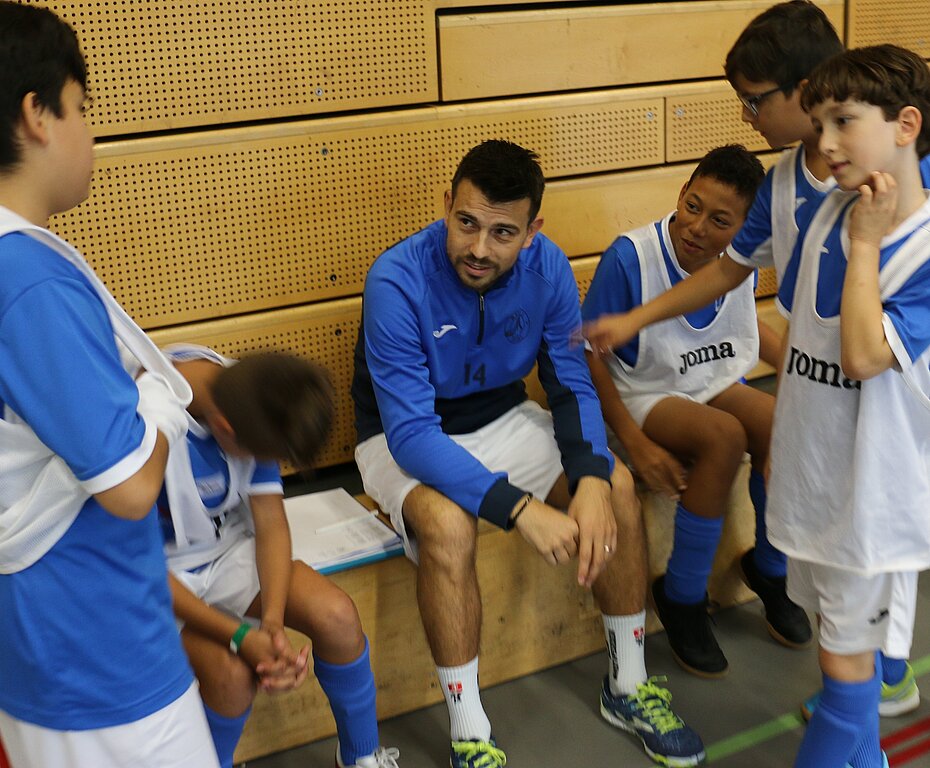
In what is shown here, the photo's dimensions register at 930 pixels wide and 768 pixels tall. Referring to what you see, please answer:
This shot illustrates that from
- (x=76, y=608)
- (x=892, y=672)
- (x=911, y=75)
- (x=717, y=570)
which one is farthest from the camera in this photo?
(x=717, y=570)

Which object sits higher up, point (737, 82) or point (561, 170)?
point (737, 82)

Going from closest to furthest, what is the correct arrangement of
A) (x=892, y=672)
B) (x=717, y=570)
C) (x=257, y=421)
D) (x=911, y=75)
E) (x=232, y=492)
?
(x=257, y=421), (x=911, y=75), (x=232, y=492), (x=892, y=672), (x=717, y=570)

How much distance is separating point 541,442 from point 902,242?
1037 millimetres

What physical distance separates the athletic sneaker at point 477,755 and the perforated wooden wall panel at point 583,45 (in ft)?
6.50

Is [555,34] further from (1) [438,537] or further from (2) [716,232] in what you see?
(1) [438,537]

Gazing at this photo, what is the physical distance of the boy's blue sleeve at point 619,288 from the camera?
9.07ft

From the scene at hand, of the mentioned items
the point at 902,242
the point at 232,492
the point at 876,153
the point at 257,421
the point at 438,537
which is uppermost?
the point at 876,153

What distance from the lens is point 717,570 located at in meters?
2.90

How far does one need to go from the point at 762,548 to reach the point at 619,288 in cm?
83

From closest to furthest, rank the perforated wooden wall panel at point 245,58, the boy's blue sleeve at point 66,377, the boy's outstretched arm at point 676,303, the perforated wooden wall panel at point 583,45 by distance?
the boy's blue sleeve at point 66,377 < the boy's outstretched arm at point 676,303 < the perforated wooden wall panel at point 245,58 < the perforated wooden wall panel at point 583,45

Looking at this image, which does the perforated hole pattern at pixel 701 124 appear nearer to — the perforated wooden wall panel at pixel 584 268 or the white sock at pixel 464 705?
the perforated wooden wall panel at pixel 584 268

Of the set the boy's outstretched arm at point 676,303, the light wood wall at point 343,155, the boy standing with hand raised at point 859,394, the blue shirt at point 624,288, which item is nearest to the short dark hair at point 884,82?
the boy standing with hand raised at point 859,394

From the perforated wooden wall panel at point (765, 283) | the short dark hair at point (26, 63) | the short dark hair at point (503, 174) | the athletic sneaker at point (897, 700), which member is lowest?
the athletic sneaker at point (897, 700)

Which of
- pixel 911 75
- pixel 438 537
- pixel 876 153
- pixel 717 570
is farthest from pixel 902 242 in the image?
pixel 717 570
